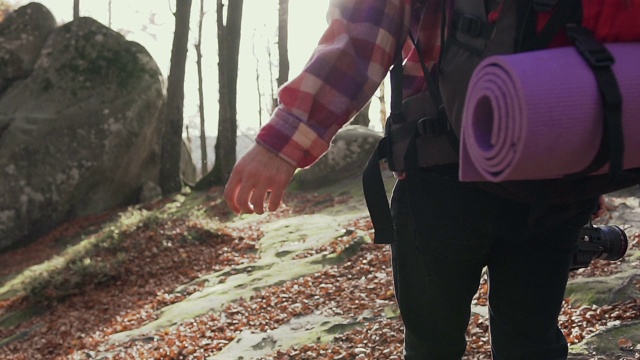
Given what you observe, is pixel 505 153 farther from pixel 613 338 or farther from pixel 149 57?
pixel 149 57

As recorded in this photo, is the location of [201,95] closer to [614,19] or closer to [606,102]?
[614,19]

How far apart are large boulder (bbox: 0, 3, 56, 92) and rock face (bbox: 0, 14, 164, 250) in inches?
8.2

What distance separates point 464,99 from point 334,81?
12.9 inches

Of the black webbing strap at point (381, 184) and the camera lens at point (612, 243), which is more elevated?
the black webbing strap at point (381, 184)

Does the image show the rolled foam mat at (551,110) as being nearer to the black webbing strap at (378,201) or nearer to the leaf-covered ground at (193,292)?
the black webbing strap at (378,201)

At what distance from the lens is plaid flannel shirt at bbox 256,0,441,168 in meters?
1.48

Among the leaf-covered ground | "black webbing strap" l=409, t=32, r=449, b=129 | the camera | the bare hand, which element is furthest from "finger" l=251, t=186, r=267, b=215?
the leaf-covered ground

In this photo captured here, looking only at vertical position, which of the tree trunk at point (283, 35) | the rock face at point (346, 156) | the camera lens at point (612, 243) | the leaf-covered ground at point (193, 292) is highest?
the tree trunk at point (283, 35)

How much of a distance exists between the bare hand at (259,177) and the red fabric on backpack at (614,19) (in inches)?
28.6

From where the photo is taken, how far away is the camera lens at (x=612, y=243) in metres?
1.87

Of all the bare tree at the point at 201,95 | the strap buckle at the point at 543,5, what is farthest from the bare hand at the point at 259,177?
the bare tree at the point at 201,95

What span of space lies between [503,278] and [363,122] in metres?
14.3

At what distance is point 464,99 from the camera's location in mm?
1332

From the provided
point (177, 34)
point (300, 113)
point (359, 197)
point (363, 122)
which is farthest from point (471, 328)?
point (177, 34)
